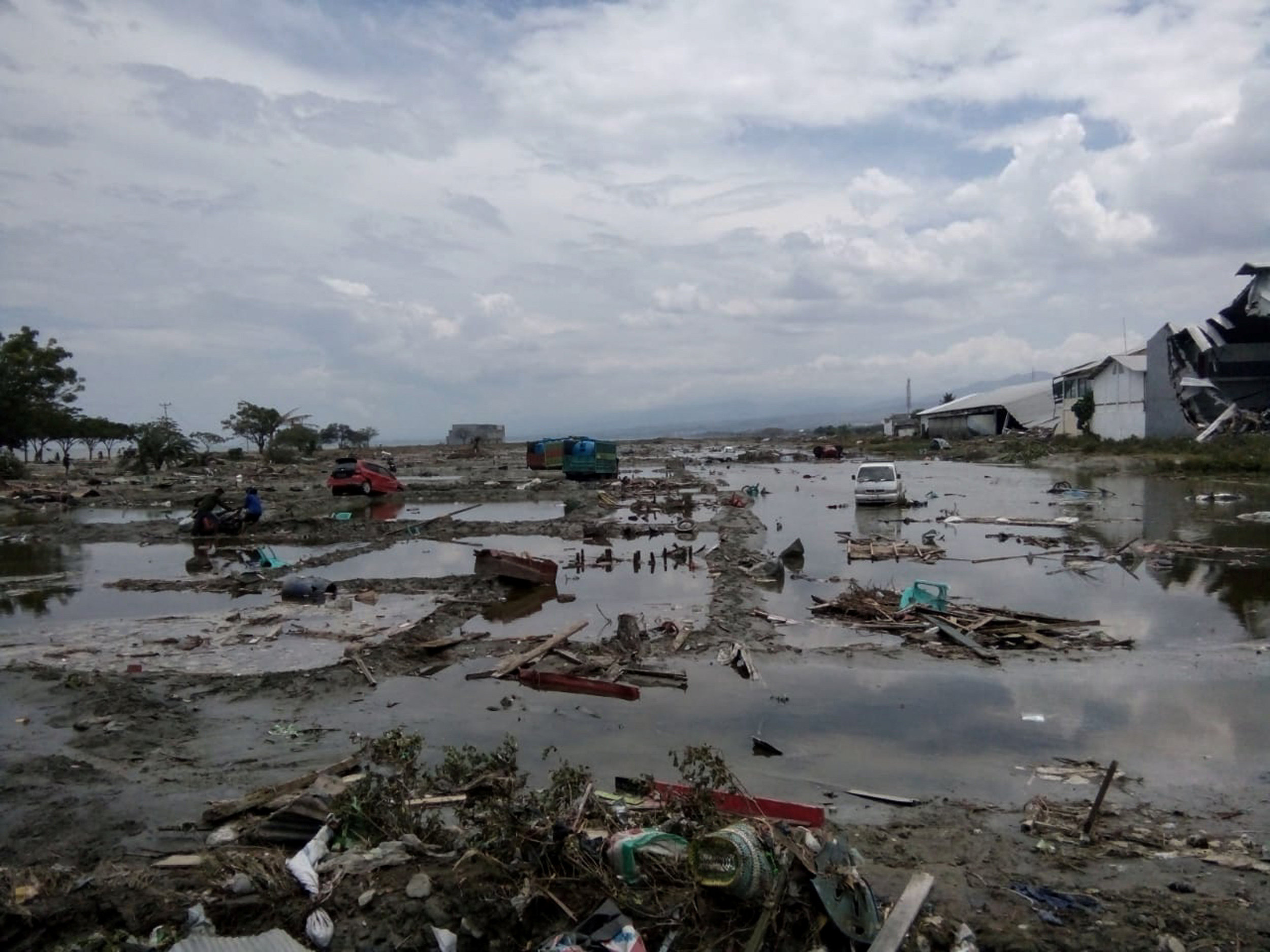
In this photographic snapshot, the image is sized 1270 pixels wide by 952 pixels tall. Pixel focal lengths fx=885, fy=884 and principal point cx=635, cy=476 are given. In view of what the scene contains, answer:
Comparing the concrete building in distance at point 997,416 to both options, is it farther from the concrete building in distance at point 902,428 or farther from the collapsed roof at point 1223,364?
the collapsed roof at point 1223,364

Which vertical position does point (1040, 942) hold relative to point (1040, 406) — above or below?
below

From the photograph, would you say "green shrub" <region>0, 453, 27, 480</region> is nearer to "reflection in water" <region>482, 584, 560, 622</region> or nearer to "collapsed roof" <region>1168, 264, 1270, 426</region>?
"reflection in water" <region>482, 584, 560, 622</region>

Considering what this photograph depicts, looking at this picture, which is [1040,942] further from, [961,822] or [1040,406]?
[1040,406]

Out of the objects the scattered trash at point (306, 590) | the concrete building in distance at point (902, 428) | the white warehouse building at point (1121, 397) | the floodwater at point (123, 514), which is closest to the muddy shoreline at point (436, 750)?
the scattered trash at point (306, 590)

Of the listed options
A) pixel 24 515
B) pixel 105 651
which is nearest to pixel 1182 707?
pixel 105 651

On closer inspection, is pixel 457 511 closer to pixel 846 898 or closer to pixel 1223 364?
pixel 846 898

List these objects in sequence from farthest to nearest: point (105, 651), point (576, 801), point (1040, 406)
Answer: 1. point (1040, 406)
2. point (105, 651)
3. point (576, 801)

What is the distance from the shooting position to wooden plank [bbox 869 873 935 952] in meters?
5.13

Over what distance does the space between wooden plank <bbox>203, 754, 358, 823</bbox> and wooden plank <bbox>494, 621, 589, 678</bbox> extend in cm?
438

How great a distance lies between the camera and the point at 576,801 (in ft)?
21.1

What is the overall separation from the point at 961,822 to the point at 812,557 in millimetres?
14762

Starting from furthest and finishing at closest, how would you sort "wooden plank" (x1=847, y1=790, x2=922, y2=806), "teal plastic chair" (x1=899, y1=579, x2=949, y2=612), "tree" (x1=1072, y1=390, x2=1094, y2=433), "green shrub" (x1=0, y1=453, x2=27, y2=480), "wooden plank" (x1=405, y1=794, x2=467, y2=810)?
"tree" (x1=1072, y1=390, x2=1094, y2=433) < "green shrub" (x1=0, y1=453, x2=27, y2=480) < "teal plastic chair" (x1=899, y1=579, x2=949, y2=612) < "wooden plank" (x1=847, y1=790, x2=922, y2=806) < "wooden plank" (x1=405, y1=794, x2=467, y2=810)

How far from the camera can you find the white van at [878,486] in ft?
106

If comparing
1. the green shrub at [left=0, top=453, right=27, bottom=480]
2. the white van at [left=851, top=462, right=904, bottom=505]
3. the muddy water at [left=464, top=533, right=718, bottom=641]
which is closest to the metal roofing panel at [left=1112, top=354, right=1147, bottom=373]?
the white van at [left=851, top=462, right=904, bottom=505]
